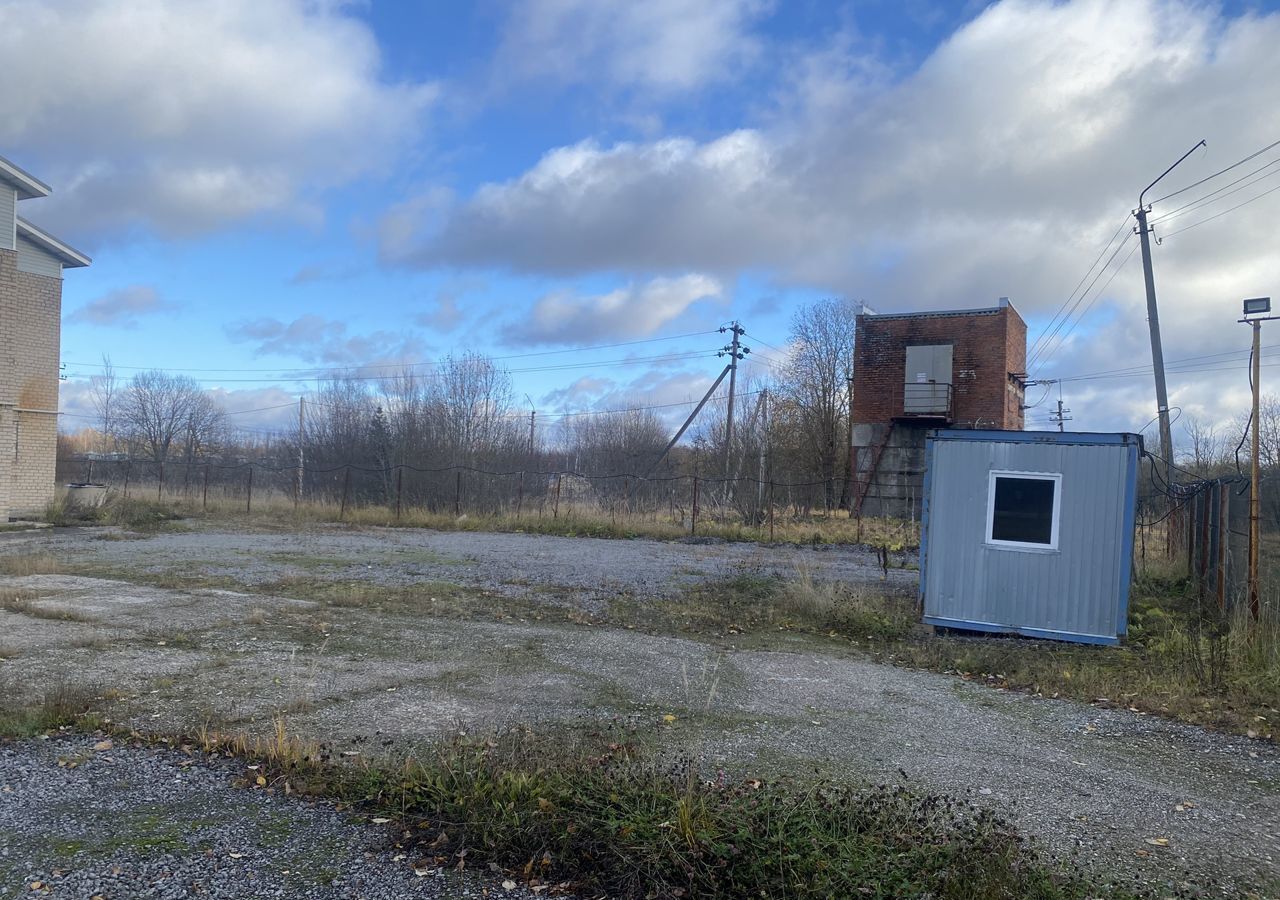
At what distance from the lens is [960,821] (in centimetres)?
440

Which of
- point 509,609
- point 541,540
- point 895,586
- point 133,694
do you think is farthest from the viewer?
point 541,540

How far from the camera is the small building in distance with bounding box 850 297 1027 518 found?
105 feet

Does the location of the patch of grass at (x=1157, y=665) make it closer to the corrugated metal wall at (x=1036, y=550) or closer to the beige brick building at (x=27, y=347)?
the corrugated metal wall at (x=1036, y=550)

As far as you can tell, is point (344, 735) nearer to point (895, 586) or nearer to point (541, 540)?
point (895, 586)

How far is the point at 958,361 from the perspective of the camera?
32.5m

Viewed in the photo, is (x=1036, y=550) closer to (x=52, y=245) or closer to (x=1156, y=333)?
(x=1156, y=333)

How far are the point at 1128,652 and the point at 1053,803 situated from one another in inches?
210

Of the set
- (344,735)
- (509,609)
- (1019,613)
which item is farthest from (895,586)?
(344,735)

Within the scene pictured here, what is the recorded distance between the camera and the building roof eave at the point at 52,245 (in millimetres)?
21708

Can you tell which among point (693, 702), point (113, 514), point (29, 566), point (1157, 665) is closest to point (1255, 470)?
point (1157, 665)

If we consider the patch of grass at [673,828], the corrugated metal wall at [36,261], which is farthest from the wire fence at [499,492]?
the patch of grass at [673,828]

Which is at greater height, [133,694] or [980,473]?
[980,473]

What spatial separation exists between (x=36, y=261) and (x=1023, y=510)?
23743mm

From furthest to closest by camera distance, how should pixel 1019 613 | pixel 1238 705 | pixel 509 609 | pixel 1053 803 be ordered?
pixel 509 609, pixel 1019 613, pixel 1238 705, pixel 1053 803
